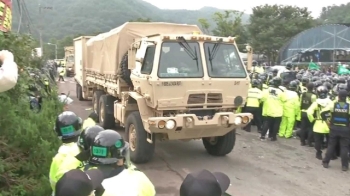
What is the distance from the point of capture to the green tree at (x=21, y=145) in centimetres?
422

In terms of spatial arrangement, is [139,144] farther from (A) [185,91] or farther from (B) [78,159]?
(B) [78,159]

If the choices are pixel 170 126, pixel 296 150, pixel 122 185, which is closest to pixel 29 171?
pixel 122 185

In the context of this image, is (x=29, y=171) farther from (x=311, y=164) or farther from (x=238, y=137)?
(x=238, y=137)

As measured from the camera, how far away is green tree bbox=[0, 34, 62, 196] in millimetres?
4223

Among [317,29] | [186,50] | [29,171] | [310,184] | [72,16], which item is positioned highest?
[72,16]

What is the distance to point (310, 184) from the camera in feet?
22.9

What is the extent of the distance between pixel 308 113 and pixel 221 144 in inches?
84.5

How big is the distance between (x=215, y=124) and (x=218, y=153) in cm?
140

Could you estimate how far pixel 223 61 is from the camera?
7828 mm

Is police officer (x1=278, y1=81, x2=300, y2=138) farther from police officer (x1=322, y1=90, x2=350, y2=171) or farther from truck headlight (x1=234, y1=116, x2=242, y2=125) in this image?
truck headlight (x1=234, y1=116, x2=242, y2=125)

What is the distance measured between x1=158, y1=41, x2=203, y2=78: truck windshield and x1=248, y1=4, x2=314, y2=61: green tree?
37.0 meters

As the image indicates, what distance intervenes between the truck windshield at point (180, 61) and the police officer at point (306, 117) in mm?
3722

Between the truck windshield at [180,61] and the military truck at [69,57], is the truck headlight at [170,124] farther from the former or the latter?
the military truck at [69,57]

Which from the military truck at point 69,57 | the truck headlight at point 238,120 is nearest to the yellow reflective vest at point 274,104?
the truck headlight at point 238,120
